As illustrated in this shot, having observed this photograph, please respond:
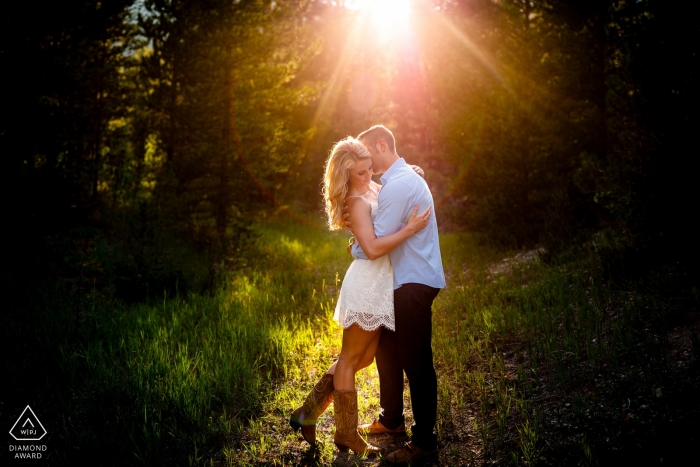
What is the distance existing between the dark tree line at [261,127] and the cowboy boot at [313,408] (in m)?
3.72

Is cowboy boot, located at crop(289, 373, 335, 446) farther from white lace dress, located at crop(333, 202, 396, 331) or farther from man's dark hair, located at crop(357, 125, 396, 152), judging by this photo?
man's dark hair, located at crop(357, 125, 396, 152)

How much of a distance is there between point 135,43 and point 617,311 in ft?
48.4

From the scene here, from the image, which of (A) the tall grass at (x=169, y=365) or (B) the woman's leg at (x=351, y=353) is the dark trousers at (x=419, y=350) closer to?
(B) the woman's leg at (x=351, y=353)

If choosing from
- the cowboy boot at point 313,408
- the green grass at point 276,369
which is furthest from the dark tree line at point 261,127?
the cowboy boot at point 313,408

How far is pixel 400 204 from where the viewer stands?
3844 mm

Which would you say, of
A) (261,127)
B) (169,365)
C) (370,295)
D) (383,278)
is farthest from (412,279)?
(261,127)

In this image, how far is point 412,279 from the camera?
153 inches

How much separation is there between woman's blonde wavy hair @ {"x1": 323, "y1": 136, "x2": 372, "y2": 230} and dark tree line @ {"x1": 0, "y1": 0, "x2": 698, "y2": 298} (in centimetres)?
394

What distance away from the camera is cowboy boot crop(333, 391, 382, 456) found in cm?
412

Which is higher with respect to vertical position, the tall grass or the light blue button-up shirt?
the light blue button-up shirt

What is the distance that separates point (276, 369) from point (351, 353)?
2.06 metres

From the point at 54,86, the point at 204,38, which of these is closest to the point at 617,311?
the point at 54,86

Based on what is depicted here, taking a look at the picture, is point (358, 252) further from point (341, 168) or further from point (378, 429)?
point (378, 429)

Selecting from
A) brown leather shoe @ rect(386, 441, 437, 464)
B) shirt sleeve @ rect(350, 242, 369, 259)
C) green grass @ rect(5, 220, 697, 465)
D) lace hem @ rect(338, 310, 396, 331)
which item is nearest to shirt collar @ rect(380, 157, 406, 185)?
shirt sleeve @ rect(350, 242, 369, 259)
